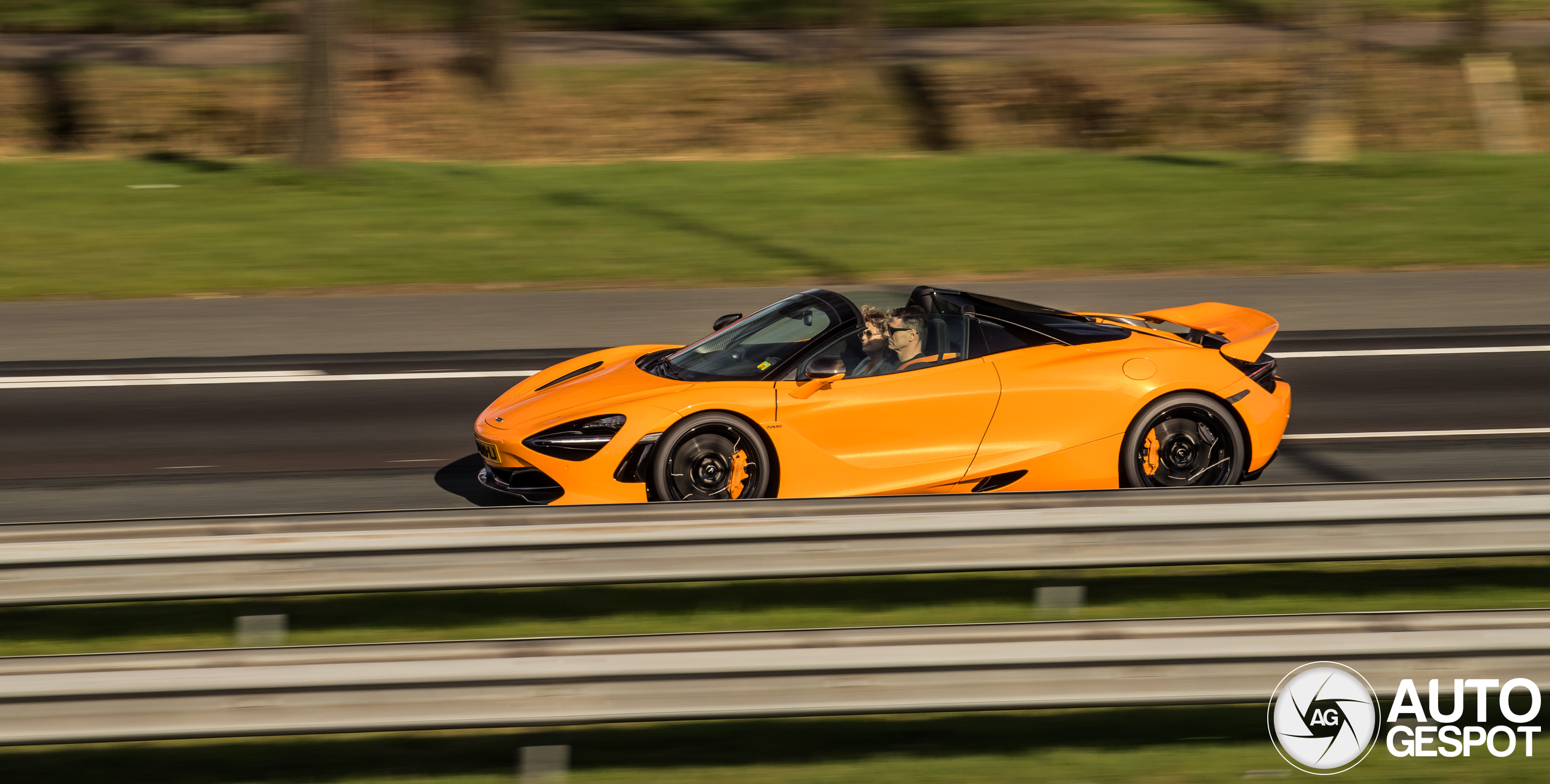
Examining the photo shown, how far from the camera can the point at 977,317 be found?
749 cm

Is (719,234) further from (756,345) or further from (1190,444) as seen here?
(1190,444)

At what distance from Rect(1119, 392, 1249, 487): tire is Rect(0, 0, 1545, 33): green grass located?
25.3 meters

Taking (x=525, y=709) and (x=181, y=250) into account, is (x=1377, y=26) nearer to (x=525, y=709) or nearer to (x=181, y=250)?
(x=181, y=250)

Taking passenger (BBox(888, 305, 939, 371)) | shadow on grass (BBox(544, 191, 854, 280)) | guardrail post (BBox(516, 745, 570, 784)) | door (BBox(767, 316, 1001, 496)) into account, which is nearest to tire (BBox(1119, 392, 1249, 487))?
door (BBox(767, 316, 1001, 496))

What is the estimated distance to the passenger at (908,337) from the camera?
24.1ft

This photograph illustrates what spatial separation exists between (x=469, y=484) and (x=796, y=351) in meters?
2.37

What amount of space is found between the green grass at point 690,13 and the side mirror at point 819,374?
83.7ft

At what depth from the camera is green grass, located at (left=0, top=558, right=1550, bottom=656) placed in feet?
18.3

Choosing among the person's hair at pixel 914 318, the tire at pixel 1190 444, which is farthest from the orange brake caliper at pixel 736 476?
the tire at pixel 1190 444

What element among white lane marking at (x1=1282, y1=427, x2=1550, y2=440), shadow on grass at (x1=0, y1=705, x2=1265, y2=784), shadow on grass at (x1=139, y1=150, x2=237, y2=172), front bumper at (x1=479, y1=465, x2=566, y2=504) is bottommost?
shadow on grass at (x1=0, y1=705, x2=1265, y2=784)

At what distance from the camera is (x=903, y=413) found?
7180 millimetres

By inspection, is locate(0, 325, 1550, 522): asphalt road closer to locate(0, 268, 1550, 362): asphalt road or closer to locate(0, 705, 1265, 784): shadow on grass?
locate(0, 268, 1550, 362): asphalt road

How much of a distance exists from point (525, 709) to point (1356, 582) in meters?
3.74

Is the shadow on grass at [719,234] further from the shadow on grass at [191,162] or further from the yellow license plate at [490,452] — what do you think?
the yellow license plate at [490,452]
